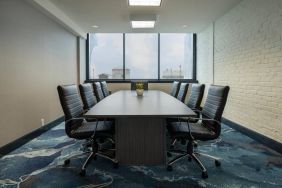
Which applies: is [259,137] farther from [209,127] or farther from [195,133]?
[195,133]

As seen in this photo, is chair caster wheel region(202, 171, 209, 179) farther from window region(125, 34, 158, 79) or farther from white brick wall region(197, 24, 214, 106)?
window region(125, 34, 158, 79)

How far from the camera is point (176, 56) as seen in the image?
7.49 meters

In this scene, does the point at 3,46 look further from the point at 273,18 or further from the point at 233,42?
the point at 233,42

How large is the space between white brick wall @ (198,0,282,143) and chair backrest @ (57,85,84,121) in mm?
2744

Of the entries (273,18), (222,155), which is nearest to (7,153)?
(222,155)

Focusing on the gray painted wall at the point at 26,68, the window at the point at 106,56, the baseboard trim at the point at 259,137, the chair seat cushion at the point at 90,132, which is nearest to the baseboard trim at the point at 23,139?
the gray painted wall at the point at 26,68

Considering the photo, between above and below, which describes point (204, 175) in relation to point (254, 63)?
below

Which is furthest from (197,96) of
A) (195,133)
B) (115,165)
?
(115,165)

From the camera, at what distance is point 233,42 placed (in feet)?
14.9

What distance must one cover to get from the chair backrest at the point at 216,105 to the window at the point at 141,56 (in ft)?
15.9

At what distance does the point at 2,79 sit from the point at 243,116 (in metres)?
4.02

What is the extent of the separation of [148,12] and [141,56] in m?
2.77

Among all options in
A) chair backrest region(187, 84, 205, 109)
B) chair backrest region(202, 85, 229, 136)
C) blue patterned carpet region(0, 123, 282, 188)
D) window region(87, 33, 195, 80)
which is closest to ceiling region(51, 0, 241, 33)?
window region(87, 33, 195, 80)

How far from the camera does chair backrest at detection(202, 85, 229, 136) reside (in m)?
2.23
